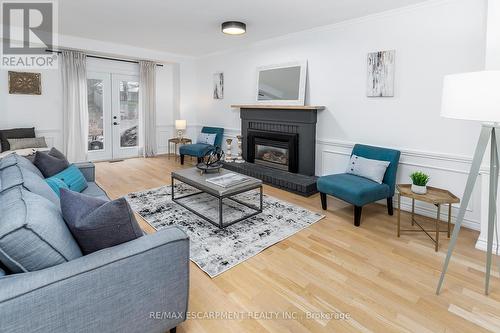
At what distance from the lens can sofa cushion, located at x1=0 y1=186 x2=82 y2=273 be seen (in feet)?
3.70

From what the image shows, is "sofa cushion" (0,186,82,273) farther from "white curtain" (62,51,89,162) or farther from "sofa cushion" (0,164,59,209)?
"white curtain" (62,51,89,162)

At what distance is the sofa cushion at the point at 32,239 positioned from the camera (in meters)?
1.13

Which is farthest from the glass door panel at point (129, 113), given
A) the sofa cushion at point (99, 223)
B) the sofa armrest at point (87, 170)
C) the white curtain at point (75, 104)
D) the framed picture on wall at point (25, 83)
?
the sofa cushion at point (99, 223)

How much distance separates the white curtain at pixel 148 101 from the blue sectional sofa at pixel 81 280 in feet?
17.3

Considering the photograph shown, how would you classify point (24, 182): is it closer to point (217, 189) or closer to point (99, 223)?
point (99, 223)

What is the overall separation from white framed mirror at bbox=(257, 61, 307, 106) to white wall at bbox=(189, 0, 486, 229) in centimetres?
13

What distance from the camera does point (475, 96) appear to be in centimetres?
166

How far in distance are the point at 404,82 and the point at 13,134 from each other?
240 inches

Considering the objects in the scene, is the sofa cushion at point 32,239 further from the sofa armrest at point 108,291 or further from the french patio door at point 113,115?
the french patio door at point 113,115

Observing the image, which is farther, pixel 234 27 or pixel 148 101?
pixel 148 101

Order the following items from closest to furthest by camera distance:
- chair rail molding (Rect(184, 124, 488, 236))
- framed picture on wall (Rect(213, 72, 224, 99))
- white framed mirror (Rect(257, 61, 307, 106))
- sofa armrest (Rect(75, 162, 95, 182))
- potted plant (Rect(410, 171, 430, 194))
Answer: potted plant (Rect(410, 171, 430, 194)) < chair rail molding (Rect(184, 124, 488, 236)) < sofa armrest (Rect(75, 162, 95, 182)) < white framed mirror (Rect(257, 61, 307, 106)) < framed picture on wall (Rect(213, 72, 224, 99))

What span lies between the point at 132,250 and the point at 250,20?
146 inches

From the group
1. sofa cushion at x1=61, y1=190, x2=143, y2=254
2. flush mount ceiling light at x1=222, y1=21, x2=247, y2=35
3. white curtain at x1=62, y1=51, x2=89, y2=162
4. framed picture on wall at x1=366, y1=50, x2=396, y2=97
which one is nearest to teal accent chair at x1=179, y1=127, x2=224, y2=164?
white curtain at x1=62, y1=51, x2=89, y2=162

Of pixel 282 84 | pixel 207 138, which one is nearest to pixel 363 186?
pixel 282 84
